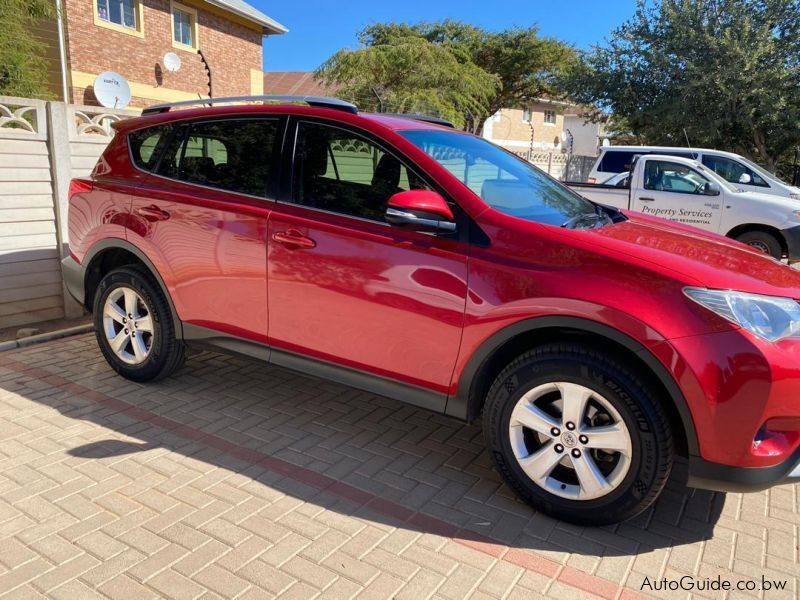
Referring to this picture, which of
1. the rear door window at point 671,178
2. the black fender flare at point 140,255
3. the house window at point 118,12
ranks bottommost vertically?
the black fender flare at point 140,255

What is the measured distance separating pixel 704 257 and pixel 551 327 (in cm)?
81

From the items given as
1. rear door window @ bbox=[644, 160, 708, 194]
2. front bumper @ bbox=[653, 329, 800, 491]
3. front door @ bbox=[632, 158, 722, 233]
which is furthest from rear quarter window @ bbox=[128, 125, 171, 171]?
rear door window @ bbox=[644, 160, 708, 194]

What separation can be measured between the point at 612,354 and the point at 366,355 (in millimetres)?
1249

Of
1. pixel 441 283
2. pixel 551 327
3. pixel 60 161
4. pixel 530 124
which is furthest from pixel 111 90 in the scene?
pixel 530 124

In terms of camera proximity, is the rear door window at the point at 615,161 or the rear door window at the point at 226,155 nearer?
the rear door window at the point at 226,155

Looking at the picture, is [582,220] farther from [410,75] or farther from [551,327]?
[410,75]

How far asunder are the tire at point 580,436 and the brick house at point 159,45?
15.6 metres

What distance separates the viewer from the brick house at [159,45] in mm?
15188

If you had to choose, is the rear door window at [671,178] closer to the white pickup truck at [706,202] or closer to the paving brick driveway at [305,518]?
the white pickup truck at [706,202]

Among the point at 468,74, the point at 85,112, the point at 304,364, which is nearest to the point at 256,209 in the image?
the point at 304,364

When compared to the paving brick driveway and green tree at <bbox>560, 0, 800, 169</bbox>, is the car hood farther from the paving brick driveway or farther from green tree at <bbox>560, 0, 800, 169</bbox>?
green tree at <bbox>560, 0, 800, 169</bbox>

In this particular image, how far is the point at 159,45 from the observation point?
1731 cm

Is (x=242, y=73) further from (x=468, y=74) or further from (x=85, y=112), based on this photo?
(x=85, y=112)

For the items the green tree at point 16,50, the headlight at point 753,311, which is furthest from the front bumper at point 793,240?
the green tree at point 16,50
